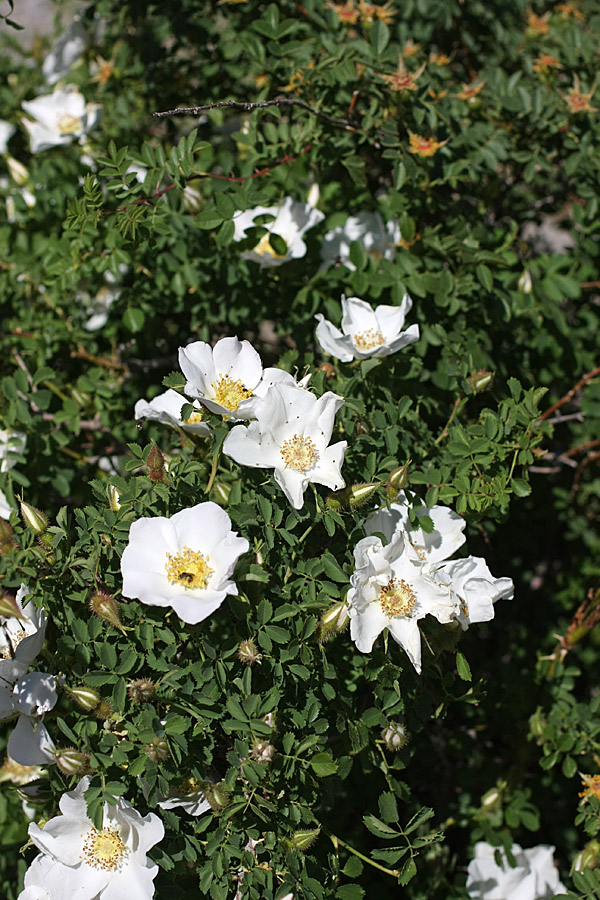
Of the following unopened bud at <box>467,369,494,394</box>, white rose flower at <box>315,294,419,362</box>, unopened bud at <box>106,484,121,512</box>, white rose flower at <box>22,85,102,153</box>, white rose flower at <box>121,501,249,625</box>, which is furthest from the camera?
white rose flower at <box>22,85,102,153</box>

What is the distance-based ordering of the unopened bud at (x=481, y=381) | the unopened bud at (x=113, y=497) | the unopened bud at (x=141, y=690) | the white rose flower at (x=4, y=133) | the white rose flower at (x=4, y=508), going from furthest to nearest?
the white rose flower at (x=4, y=133) < the white rose flower at (x=4, y=508) < the unopened bud at (x=481, y=381) < the unopened bud at (x=113, y=497) < the unopened bud at (x=141, y=690)

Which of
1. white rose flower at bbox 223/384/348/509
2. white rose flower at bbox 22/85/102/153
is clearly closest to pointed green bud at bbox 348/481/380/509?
white rose flower at bbox 223/384/348/509

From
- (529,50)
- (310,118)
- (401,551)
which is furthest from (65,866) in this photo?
(529,50)

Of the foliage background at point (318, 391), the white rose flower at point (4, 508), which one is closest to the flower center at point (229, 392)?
the foliage background at point (318, 391)

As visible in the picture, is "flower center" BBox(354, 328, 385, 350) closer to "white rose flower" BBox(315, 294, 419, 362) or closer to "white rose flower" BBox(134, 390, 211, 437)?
"white rose flower" BBox(315, 294, 419, 362)

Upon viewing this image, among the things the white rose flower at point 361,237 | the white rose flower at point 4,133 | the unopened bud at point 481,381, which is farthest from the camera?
the white rose flower at point 4,133

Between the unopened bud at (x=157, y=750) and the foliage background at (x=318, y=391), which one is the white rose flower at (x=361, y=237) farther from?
the unopened bud at (x=157, y=750)
